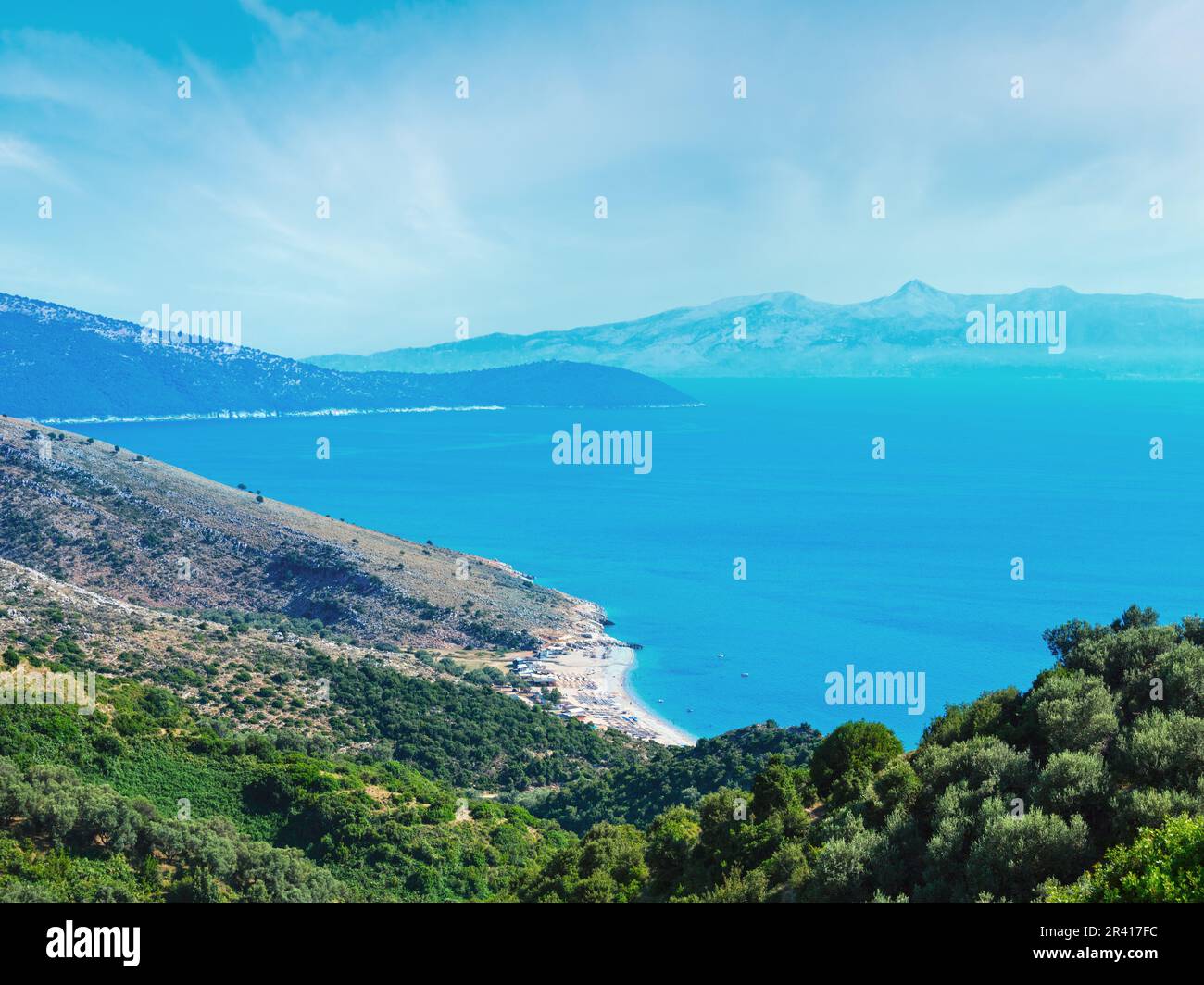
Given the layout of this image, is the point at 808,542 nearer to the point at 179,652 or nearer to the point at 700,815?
the point at 179,652

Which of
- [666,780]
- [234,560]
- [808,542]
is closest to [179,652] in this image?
[666,780]

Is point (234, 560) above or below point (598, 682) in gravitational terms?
above

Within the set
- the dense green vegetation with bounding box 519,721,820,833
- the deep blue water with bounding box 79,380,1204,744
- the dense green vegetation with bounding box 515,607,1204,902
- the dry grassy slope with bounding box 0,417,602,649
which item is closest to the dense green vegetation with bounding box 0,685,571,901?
the dense green vegetation with bounding box 519,721,820,833

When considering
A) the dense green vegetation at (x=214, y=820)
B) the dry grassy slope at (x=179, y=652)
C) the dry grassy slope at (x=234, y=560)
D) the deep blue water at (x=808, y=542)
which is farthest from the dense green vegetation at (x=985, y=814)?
the dry grassy slope at (x=234, y=560)

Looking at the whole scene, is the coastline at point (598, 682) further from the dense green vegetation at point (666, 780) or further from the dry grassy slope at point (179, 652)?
the dry grassy slope at point (179, 652)

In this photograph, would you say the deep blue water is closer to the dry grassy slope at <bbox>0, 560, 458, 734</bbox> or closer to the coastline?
the coastline
